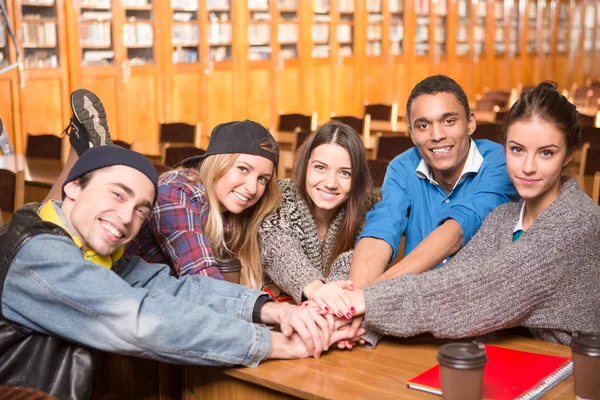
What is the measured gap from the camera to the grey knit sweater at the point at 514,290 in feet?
5.98

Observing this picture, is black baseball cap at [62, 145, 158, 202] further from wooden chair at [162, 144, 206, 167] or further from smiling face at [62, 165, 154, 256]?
wooden chair at [162, 144, 206, 167]

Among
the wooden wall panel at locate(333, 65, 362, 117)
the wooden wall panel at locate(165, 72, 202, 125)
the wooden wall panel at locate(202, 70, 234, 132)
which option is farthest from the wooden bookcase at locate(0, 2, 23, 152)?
the wooden wall panel at locate(333, 65, 362, 117)

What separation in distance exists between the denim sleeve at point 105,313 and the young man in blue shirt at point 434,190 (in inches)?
26.3

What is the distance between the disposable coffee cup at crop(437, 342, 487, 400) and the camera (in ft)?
4.66

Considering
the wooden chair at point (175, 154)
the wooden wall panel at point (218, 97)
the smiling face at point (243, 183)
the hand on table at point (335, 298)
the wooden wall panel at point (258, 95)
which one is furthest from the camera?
the wooden wall panel at point (258, 95)

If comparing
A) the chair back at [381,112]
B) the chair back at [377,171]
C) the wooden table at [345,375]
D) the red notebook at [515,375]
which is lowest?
the wooden table at [345,375]

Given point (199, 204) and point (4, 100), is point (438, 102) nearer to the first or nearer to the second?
point (199, 204)

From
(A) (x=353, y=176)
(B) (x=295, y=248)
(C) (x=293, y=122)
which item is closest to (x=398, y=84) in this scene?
(C) (x=293, y=122)

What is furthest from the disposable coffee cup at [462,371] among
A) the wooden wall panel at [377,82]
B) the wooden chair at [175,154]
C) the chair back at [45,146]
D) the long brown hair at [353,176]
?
the wooden wall panel at [377,82]

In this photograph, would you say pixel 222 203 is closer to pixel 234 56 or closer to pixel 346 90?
pixel 234 56

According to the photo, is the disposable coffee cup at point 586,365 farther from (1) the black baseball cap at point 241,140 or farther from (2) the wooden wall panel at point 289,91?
(2) the wooden wall panel at point 289,91

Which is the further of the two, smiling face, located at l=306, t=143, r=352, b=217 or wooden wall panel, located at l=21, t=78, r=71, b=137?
wooden wall panel, located at l=21, t=78, r=71, b=137

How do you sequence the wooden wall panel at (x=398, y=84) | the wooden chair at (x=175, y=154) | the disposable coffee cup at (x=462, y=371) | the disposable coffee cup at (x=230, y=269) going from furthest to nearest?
1. the wooden wall panel at (x=398, y=84)
2. the wooden chair at (x=175, y=154)
3. the disposable coffee cup at (x=230, y=269)
4. the disposable coffee cup at (x=462, y=371)

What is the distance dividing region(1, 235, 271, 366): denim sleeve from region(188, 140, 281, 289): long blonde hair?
710 mm
